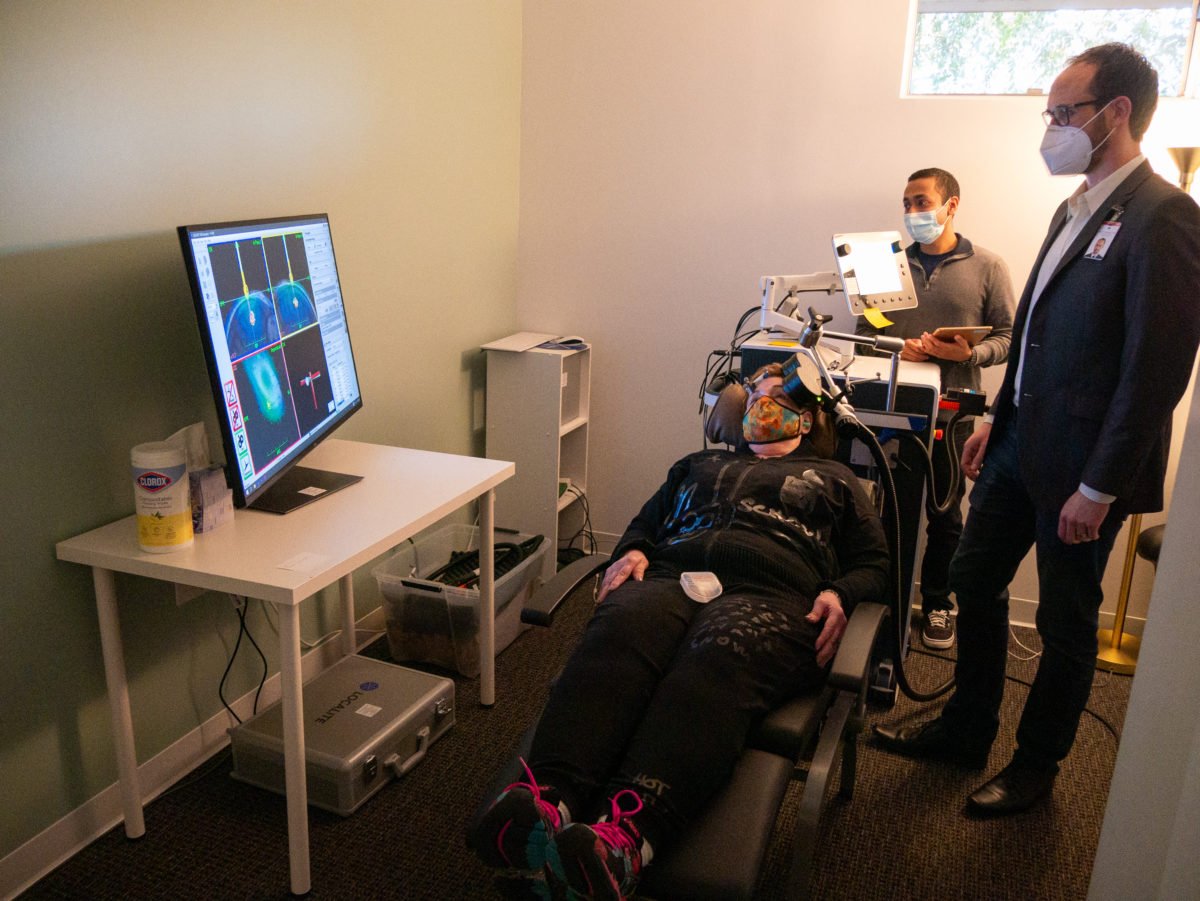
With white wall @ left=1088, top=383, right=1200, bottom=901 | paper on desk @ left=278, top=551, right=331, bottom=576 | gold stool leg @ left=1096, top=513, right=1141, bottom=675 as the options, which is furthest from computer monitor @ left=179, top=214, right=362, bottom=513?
gold stool leg @ left=1096, top=513, right=1141, bottom=675

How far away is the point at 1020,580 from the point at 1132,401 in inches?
64.6

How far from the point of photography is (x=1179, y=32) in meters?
2.97

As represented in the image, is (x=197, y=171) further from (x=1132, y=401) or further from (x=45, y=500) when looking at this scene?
(x=1132, y=401)

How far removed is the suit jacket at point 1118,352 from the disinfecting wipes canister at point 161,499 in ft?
5.68

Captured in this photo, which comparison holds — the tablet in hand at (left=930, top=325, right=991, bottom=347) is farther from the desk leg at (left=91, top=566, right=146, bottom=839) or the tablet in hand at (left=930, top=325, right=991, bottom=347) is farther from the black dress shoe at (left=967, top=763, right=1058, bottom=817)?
the desk leg at (left=91, top=566, right=146, bottom=839)

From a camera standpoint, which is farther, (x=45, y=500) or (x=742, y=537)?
(x=742, y=537)

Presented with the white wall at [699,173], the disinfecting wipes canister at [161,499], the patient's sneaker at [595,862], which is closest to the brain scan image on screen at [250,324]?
the disinfecting wipes canister at [161,499]

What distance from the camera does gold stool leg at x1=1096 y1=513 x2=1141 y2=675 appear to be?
289 centimetres

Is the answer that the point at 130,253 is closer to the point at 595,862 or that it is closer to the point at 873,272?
the point at 595,862

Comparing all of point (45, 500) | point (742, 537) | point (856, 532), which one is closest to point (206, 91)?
point (45, 500)

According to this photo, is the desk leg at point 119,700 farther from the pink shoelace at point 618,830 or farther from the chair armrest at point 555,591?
the pink shoelace at point 618,830

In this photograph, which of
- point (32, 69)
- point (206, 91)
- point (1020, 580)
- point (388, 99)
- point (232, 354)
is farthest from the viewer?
point (1020, 580)

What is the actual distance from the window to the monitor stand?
7.65 ft

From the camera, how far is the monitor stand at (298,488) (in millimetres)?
2047
